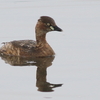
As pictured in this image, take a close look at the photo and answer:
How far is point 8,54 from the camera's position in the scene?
1811cm

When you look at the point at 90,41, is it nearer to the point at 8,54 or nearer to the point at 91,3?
the point at 8,54

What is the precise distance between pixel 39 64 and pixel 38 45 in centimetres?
134

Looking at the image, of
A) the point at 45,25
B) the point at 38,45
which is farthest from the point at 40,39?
the point at 45,25

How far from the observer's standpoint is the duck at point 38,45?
17.7 metres

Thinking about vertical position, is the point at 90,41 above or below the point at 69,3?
below

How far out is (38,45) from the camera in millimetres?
17828

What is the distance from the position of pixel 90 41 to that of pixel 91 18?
3447 millimetres

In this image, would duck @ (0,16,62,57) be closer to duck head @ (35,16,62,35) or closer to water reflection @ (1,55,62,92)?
duck head @ (35,16,62,35)

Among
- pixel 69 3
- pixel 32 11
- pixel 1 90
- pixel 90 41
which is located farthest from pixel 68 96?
pixel 69 3

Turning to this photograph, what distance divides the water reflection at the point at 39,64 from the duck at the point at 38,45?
0.24 metres

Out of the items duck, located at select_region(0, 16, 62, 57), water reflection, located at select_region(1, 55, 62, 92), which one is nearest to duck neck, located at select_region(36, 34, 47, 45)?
duck, located at select_region(0, 16, 62, 57)

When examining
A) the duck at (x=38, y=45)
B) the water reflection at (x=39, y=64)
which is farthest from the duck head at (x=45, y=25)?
the water reflection at (x=39, y=64)

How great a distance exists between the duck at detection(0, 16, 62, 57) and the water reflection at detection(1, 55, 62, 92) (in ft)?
0.80

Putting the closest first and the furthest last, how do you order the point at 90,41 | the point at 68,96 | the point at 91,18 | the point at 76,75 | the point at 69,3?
the point at 68,96
the point at 76,75
the point at 90,41
the point at 91,18
the point at 69,3
